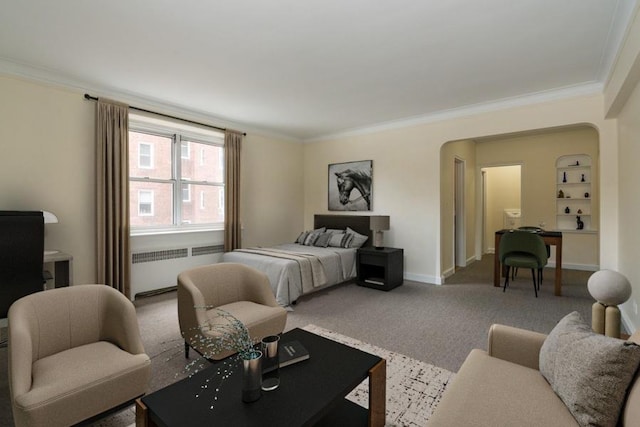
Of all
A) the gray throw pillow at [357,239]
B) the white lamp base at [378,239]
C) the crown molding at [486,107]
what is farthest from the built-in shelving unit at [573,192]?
the gray throw pillow at [357,239]

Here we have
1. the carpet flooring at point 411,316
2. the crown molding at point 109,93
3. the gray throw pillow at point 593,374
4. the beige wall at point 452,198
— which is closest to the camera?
the gray throw pillow at point 593,374

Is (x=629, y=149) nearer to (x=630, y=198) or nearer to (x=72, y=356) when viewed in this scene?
(x=630, y=198)

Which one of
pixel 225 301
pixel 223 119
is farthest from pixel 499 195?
pixel 225 301

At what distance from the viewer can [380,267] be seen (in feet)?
16.6

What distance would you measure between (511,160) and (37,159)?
26.0 feet

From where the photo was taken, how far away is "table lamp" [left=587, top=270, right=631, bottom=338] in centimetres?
168

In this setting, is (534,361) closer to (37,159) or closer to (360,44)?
(360,44)

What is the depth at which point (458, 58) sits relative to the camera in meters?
3.03

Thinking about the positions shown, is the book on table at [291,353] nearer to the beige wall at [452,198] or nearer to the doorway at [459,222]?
the beige wall at [452,198]

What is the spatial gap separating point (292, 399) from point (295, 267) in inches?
101

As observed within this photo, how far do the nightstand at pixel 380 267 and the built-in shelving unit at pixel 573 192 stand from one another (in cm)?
391

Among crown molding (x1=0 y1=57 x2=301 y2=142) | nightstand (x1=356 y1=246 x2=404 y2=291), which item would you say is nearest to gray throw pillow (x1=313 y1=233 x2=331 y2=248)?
nightstand (x1=356 y1=246 x2=404 y2=291)

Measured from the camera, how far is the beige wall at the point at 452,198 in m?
5.05

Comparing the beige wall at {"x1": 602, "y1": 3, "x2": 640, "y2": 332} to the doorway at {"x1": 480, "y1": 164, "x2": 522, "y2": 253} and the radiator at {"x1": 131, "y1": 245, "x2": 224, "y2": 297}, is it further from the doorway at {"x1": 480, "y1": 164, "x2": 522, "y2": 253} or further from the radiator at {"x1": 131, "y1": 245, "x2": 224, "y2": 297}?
the radiator at {"x1": 131, "y1": 245, "x2": 224, "y2": 297}
